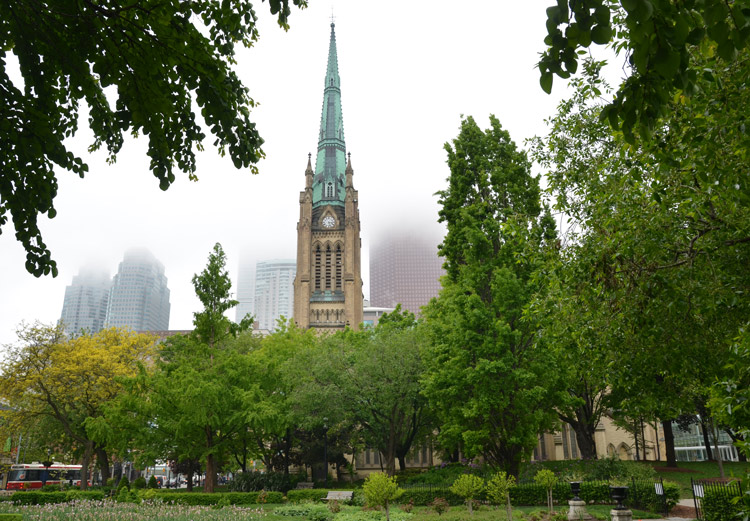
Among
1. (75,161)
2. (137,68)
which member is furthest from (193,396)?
(137,68)

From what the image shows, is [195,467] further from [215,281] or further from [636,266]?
[636,266]

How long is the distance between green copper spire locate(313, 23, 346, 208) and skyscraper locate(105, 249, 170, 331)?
356ft

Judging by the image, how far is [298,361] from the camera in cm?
3303

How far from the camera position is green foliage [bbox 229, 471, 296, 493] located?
101 ft

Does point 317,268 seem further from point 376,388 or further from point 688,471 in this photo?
point 688,471

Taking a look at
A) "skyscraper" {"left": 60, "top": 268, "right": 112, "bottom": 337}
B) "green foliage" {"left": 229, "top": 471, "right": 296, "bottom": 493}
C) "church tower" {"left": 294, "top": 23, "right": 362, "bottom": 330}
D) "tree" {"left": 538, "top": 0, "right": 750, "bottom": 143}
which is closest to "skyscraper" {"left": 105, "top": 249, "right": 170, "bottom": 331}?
"skyscraper" {"left": 60, "top": 268, "right": 112, "bottom": 337}

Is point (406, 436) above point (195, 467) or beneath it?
above

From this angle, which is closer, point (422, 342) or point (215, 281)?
point (215, 281)

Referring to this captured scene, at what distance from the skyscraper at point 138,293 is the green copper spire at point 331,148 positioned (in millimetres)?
108470

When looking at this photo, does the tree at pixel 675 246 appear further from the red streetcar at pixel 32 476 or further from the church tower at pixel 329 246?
the church tower at pixel 329 246

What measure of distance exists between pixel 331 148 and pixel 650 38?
91.1 m

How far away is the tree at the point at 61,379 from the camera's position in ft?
110

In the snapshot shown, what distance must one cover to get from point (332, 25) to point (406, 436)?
9760 cm

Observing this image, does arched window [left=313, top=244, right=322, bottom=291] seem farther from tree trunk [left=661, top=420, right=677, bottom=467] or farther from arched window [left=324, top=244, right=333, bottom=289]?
tree trunk [left=661, top=420, right=677, bottom=467]
